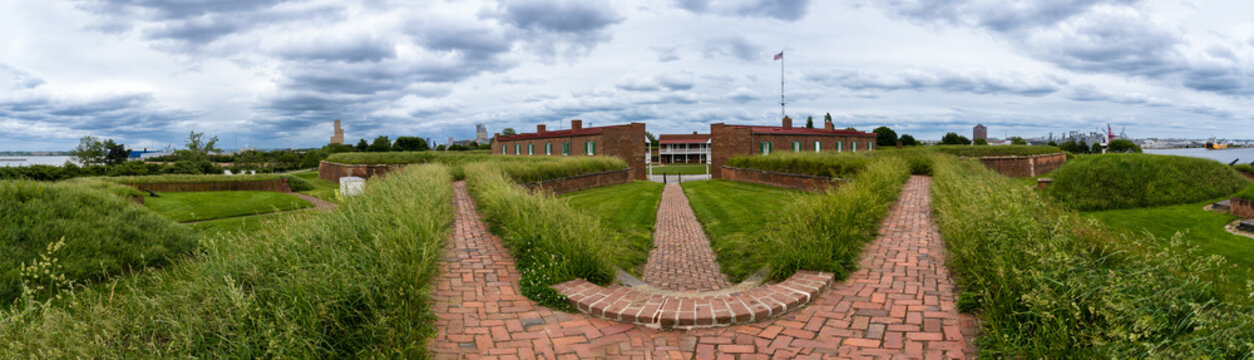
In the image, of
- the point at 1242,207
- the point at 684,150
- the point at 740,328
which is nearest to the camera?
the point at 740,328

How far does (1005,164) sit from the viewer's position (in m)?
27.0

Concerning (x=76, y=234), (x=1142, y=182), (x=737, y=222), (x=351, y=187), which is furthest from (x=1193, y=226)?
(x=76, y=234)

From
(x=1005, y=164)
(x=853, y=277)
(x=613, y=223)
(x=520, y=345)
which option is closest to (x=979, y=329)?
(x=853, y=277)

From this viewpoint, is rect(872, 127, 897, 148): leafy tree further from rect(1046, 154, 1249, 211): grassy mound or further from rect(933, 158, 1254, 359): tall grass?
rect(933, 158, 1254, 359): tall grass

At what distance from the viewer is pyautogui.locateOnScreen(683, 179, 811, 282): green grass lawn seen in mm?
6992

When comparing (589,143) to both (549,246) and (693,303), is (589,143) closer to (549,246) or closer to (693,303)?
(549,246)

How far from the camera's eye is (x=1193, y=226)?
8.47 metres

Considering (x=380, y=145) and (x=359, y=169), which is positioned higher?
(x=380, y=145)

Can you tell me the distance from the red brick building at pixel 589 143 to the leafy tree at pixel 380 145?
16540 millimetres

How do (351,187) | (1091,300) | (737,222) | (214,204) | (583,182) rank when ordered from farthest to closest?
(583,182), (214,204), (351,187), (737,222), (1091,300)

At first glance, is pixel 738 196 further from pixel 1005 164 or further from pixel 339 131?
pixel 339 131

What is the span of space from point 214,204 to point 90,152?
3370 cm

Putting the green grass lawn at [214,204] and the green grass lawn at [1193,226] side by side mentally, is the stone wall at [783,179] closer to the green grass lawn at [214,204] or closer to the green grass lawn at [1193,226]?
the green grass lawn at [1193,226]

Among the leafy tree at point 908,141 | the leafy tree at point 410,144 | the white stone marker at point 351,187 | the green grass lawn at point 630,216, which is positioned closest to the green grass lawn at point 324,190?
the white stone marker at point 351,187
